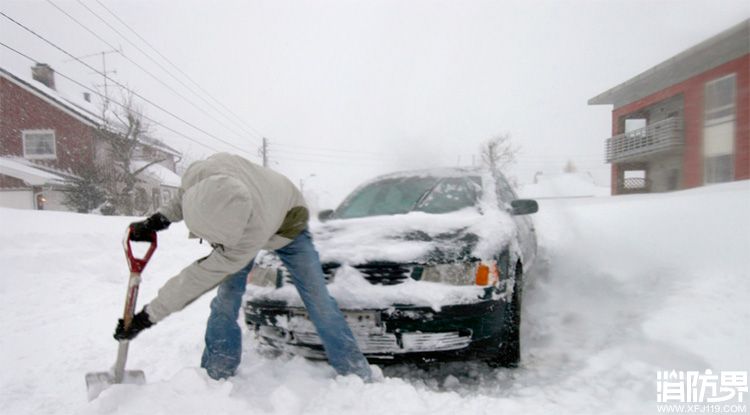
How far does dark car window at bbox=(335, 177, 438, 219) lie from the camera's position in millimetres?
3470

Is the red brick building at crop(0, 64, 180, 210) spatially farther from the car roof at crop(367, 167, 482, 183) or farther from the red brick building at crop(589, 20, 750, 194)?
the red brick building at crop(589, 20, 750, 194)

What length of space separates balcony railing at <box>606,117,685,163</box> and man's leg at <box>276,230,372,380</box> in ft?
36.6

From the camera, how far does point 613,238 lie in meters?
4.64

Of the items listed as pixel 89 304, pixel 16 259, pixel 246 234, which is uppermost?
pixel 246 234

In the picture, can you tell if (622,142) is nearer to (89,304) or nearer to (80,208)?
(89,304)

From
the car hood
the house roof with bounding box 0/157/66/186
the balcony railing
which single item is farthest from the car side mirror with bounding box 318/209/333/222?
the house roof with bounding box 0/157/66/186

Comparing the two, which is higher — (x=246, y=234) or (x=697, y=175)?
(x=697, y=175)

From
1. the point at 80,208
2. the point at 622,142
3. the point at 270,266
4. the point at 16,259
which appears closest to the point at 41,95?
the point at 80,208

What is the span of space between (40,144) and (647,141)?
24213mm

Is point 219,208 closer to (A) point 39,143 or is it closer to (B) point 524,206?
(B) point 524,206

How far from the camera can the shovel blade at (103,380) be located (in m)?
1.80

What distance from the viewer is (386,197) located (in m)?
3.67

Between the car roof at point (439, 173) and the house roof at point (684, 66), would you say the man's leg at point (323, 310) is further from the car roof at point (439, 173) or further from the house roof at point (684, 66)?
the house roof at point (684, 66)

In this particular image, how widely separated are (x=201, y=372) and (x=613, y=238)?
14.9ft
